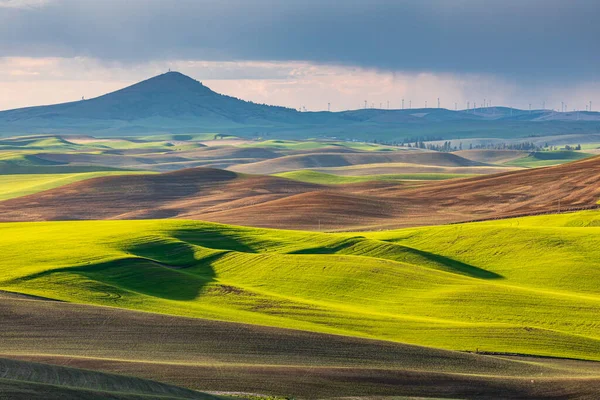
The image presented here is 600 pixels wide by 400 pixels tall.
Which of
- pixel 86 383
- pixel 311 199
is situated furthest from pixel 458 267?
pixel 86 383

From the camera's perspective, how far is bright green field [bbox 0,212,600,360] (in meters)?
52.2

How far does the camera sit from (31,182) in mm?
158875

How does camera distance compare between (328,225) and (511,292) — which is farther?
(328,225)

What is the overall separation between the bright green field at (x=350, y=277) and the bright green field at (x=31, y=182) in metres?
58.1

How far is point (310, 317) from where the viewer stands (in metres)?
53.0

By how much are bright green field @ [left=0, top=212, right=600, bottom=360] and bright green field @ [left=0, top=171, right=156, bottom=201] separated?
191 ft

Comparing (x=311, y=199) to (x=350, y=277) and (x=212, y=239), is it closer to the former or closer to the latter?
(x=212, y=239)

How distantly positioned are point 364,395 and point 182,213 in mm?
83574

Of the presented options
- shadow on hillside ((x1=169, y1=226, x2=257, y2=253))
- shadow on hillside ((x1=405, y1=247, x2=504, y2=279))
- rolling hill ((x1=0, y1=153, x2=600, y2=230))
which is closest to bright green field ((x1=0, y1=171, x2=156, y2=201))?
rolling hill ((x1=0, y1=153, x2=600, y2=230))

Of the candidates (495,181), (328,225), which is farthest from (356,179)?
(328,225)

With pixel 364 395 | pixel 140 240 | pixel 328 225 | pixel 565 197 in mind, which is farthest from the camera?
pixel 565 197

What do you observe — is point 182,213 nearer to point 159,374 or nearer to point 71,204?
point 71,204

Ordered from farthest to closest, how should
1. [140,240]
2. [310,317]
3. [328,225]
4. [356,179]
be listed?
[356,179] < [328,225] < [140,240] < [310,317]

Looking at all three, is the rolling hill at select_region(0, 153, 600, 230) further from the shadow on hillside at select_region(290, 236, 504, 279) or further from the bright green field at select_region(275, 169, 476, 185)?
the shadow on hillside at select_region(290, 236, 504, 279)
